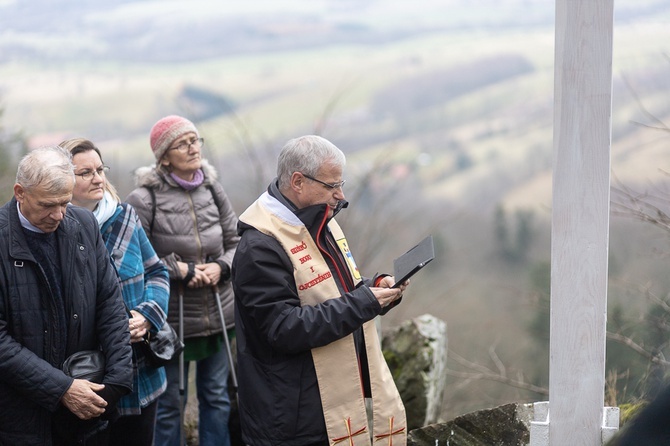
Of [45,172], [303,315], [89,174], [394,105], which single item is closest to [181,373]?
[89,174]

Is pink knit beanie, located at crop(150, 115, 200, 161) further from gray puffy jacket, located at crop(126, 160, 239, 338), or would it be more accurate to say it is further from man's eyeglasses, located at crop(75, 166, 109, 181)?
man's eyeglasses, located at crop(75, 166, 109, 181)

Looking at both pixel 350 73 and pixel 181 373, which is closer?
pixel 181 373

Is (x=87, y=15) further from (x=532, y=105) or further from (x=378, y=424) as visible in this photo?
(x=378, y=424)

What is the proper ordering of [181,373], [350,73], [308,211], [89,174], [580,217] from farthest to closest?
[350,73] < [181,373] < [89,174] < [308,211] < [580,217]

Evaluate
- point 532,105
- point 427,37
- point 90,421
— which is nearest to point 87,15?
point 427,37

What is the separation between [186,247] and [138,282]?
1.65ft

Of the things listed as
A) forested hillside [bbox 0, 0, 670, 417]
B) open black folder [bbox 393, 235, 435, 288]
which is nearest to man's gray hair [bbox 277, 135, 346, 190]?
open black folder [bbox 393, 235, 435, 288]

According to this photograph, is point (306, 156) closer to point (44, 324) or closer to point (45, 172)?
point (45, 172)

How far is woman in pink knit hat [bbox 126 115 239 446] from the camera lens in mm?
3959

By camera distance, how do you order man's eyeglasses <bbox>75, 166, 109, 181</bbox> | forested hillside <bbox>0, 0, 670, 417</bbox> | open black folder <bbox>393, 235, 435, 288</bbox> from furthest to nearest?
forested hillside <bbox>0, 0, 670, 417</bbox> < man's eyeglasses <bbox>75, 166, 109, 181</bbox> < open black folder <bbox>393, 235, 435, 288</bbox>

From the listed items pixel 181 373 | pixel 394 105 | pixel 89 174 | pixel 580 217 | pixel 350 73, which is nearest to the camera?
pixel 580 217

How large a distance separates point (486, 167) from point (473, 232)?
257cm

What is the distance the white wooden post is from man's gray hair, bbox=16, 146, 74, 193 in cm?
169

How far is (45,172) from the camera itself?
2.92 meters
